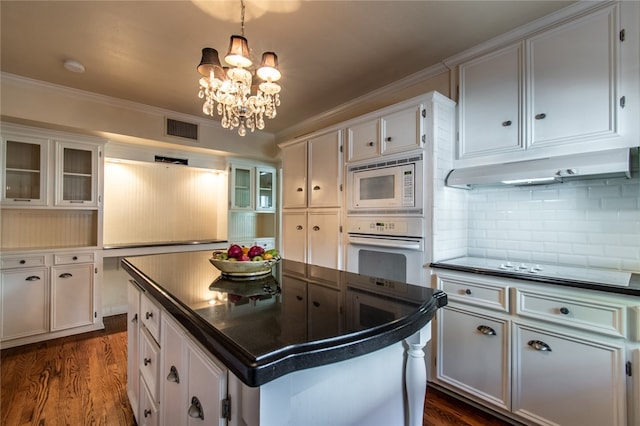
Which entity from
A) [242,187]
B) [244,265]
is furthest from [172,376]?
[242,187]

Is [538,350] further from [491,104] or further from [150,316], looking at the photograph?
[150,316]

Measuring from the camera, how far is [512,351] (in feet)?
5.66

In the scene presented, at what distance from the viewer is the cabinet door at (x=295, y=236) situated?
3217 millimetres

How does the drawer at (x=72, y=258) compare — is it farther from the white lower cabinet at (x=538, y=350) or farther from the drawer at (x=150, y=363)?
the white lower cabinet at (x=538, y=350)

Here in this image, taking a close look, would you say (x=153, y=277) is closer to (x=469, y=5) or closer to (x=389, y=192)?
(x=389, y=192)

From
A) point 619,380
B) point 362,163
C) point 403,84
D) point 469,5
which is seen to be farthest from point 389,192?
point 619,380

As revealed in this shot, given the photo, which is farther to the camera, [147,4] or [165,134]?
[165,134]

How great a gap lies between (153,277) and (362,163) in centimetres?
184

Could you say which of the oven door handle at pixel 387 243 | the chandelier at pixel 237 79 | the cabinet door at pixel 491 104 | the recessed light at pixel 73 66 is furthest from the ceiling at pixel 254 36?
the oven door handle at pixel 387 243

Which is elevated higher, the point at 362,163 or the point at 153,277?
the point at 362,163

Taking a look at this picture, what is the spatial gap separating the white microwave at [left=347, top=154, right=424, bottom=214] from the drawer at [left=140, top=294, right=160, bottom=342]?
1.73 meters

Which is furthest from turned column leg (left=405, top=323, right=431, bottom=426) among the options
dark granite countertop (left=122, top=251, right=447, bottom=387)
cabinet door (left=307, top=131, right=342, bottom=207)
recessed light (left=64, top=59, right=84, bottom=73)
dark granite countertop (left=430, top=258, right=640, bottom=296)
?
recessed light (left=64, top=59, right=84, bottom=73)

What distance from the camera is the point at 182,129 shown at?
145 inches

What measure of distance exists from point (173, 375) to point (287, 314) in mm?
615
